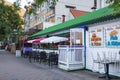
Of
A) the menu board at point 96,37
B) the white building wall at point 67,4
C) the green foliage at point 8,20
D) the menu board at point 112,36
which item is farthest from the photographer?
the white building wall at point 67,4

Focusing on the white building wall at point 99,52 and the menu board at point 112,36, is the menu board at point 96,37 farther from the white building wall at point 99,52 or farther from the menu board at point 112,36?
the menu board at point 112,36

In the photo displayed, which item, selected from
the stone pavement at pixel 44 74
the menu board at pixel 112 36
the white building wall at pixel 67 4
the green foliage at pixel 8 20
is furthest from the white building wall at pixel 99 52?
the green foliage at pixel 8 20

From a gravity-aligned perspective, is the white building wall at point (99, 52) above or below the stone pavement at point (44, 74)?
above

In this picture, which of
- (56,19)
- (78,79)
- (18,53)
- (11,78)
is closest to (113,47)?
(78,79)

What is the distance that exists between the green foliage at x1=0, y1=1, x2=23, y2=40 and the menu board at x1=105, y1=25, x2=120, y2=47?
29.4 meters

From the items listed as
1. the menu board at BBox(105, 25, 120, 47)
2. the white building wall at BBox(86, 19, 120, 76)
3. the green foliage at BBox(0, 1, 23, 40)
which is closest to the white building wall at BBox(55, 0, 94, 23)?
the green foliage at BBox(0, 1, 23, 40)

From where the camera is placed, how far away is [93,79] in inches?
437

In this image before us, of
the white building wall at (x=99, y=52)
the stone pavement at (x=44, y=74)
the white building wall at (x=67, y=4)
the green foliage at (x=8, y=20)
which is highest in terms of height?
the white building wall at (x=67, y=4)

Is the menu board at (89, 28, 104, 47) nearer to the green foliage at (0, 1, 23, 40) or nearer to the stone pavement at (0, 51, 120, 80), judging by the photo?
the stone pavement at (0, 51, 120, 80)

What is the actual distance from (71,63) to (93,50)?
5.53 feet

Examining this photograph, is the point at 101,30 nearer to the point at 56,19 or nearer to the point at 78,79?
the point at 78,79

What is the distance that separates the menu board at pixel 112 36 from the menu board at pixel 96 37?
0.57m

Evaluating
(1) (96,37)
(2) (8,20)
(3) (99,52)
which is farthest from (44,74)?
(2) (8,20)

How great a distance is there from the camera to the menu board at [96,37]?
13047mm
